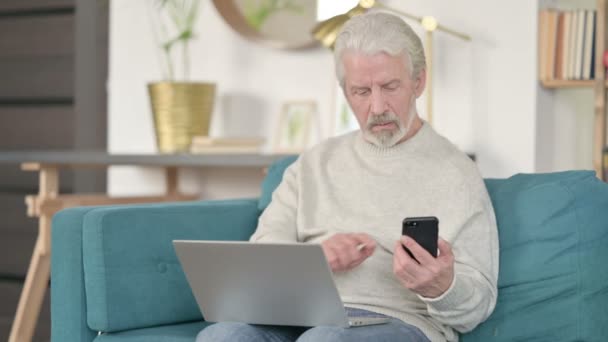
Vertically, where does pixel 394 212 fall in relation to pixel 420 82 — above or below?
below

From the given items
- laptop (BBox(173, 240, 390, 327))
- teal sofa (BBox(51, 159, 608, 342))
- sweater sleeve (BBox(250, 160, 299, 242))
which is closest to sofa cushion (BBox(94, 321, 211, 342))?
teal sofa (BBox(51, 159, 608, 342))

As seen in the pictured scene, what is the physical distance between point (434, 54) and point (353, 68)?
119 centimetres

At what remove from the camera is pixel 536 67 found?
3121 mm

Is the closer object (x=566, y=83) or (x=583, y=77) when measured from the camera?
(x=566, y=83)

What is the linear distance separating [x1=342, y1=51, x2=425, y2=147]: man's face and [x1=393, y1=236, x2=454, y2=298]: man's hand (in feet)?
1.15

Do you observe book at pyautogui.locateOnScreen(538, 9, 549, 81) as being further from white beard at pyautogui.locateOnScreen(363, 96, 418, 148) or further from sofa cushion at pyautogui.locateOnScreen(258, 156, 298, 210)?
white beard at pyautogui.locateOnScreen(363, 96, 418, 148)

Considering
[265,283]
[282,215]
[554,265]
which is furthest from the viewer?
[282,215]

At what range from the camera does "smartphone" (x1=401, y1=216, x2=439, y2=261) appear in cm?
183

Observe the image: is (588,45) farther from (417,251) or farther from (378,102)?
(417,251)

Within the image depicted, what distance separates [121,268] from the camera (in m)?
2.28

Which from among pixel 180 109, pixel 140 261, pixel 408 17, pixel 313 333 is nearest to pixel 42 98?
pixel 180 109

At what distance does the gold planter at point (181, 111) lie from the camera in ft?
11.6

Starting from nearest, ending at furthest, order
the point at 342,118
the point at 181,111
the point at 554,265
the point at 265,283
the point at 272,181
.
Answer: the point at 265,283 < the point at 554,265 < the point at 272,181 < the point at 342,118 < the point at 181,111

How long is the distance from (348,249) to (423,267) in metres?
0.20
